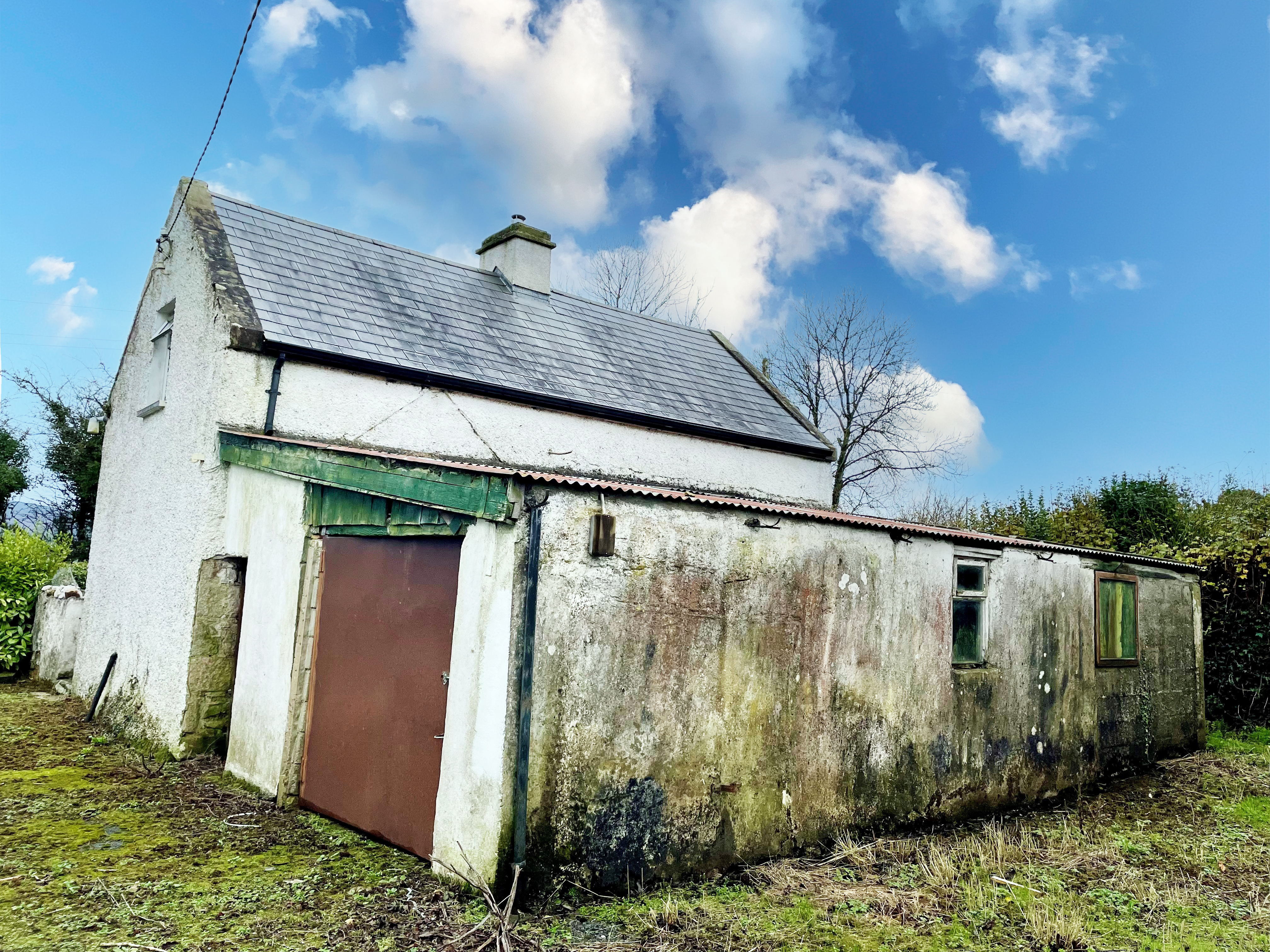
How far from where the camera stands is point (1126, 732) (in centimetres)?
1033

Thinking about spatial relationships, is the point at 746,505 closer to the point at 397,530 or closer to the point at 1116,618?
the point at 397,530

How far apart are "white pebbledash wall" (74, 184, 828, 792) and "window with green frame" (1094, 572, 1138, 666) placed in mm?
5769

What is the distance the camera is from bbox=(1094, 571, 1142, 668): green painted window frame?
10.0m

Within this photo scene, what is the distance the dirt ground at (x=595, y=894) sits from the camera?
5.04 m

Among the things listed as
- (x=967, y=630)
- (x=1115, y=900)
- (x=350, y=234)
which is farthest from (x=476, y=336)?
(x=1115, y=900)

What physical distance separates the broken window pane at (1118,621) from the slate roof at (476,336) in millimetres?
5811

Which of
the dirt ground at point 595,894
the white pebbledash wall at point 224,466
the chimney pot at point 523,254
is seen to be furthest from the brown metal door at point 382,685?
the chimney pot at point 523,254

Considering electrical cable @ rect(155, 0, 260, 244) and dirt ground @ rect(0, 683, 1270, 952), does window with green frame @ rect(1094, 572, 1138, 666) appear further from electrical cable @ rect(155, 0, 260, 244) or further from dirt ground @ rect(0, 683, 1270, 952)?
electrical cable @ rect(155, 0, 260, 244)

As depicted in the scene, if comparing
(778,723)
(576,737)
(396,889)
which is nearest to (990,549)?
(778,723)

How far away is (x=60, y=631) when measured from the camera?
1440cm

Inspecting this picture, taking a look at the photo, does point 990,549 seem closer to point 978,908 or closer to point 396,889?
point 978,908

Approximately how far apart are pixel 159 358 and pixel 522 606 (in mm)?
9483

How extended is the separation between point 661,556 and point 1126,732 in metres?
7.73

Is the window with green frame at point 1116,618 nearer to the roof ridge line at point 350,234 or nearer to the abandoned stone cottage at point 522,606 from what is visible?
the abandoned stone cottage at point 522,606
